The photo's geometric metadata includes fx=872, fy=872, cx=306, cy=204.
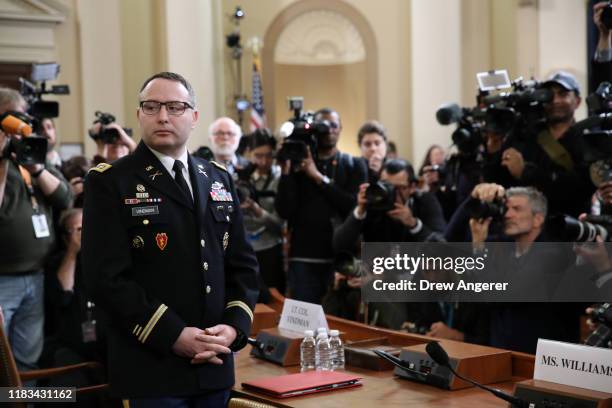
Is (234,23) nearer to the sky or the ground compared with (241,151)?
nearer to the sky

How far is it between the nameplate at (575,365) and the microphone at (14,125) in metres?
2.19

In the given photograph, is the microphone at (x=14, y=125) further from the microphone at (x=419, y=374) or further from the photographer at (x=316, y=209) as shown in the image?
the microphone at (x=419, y=374)

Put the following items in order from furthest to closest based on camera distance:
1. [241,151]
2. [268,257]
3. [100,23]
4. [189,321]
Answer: [100,23], [241,151], [268,257], [189,321]

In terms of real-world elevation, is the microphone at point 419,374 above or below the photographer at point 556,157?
below

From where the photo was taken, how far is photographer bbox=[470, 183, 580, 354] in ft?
9.86

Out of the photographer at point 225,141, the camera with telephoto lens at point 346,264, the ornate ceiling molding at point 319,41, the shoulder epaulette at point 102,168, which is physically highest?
the ornate ceiling molding at point 319,41

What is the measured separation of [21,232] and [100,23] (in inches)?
192

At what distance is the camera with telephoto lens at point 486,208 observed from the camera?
3199mm

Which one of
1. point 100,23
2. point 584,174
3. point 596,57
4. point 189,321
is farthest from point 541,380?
point 100,23

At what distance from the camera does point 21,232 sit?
140 inches

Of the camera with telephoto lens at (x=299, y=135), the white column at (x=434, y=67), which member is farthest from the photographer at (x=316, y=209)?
the white column at (x=434, y=67)

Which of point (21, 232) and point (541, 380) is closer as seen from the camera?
point (541, 380)

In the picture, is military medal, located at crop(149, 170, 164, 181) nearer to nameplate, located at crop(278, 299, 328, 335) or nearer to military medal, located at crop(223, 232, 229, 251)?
military medal, located at crop(223, 232, 229, 251)

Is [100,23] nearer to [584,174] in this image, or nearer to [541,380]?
[584,174]
